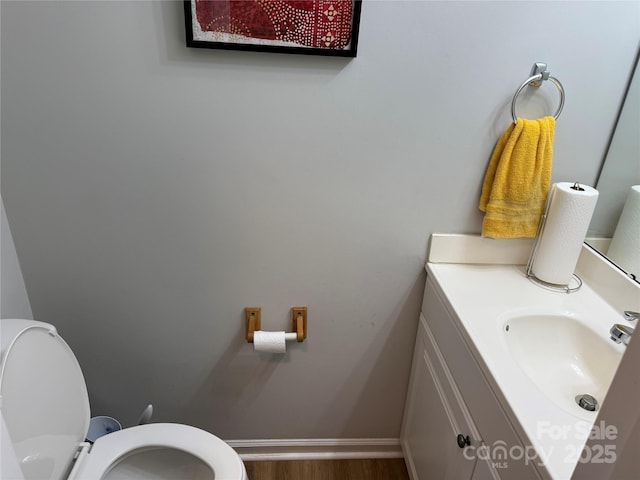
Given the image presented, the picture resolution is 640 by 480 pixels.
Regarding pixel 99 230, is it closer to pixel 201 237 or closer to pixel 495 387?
pixel 201 237

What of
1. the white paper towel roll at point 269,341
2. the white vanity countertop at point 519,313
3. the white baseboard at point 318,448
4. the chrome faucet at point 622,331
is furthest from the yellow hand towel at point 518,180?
the white baseboard at point 318,448

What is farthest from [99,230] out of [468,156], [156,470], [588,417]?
[588,417]

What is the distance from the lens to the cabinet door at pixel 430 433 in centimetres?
123

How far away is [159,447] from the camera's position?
1.34 metres

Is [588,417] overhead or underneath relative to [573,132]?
underneath

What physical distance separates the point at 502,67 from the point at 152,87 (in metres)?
0.95

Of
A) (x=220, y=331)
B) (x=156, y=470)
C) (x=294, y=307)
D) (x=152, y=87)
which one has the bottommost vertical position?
(x=156, y=470)

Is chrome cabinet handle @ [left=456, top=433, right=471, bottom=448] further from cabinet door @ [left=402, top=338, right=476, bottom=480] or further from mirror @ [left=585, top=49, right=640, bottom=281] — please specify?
mirror @ [left=585, top=49, right=640, bottom=281]

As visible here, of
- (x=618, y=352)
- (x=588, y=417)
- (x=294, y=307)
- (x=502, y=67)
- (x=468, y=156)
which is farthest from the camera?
(x=294, y=307)

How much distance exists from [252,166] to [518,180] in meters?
0.77

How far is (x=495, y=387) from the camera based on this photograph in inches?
39.0

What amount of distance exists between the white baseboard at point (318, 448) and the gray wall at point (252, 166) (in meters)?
0.30

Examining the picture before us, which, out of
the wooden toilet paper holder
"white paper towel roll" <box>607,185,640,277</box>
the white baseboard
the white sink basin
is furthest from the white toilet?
"white paper towel roll" <box>607,185,640,277</box>

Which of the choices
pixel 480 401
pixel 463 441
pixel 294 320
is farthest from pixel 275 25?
pixel 463 441
